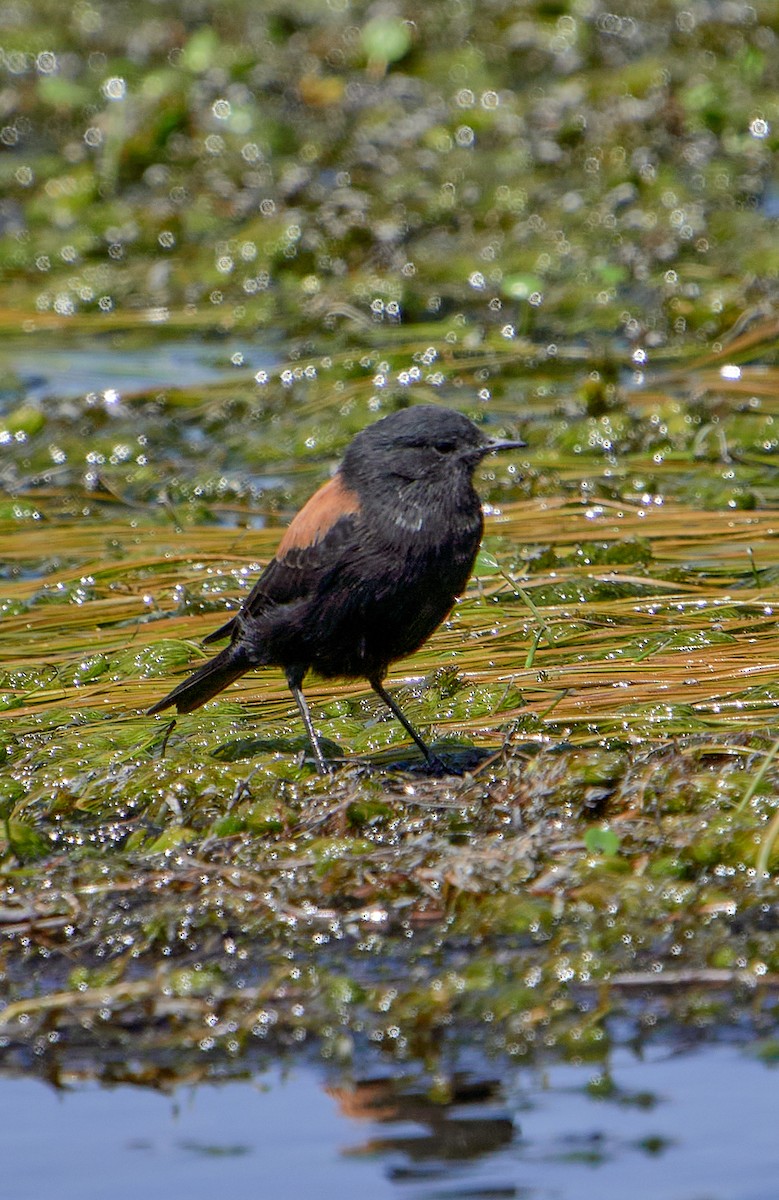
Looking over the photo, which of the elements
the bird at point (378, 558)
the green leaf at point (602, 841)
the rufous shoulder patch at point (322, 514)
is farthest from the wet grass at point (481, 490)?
the rufous shoulder patch at point (322, 514)

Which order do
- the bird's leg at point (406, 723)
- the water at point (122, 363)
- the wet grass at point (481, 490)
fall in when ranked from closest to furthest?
the wet grass at point (481, 490) → the bird's leg at point (406, 723) → the water at point (122, 363)

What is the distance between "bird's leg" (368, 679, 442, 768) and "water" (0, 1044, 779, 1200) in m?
1.40

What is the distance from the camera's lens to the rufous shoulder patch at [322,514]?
468 cm

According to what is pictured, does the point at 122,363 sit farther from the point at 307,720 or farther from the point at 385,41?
the point at 307,720

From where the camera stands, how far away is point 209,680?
508cm

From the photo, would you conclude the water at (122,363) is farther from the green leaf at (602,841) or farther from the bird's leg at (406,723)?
the green leaf at (602,841)

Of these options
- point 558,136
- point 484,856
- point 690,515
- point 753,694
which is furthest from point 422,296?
point 484,856

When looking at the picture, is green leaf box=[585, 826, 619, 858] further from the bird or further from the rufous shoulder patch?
the rufous shoulder patch

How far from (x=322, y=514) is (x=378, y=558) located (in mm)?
288

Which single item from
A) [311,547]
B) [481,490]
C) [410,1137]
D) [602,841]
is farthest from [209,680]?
[481,490]

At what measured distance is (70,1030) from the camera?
149 inches

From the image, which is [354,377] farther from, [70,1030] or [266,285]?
[70,1030]

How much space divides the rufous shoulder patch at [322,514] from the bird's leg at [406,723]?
0.51 m

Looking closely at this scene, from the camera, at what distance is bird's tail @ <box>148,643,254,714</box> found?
5.01 m
